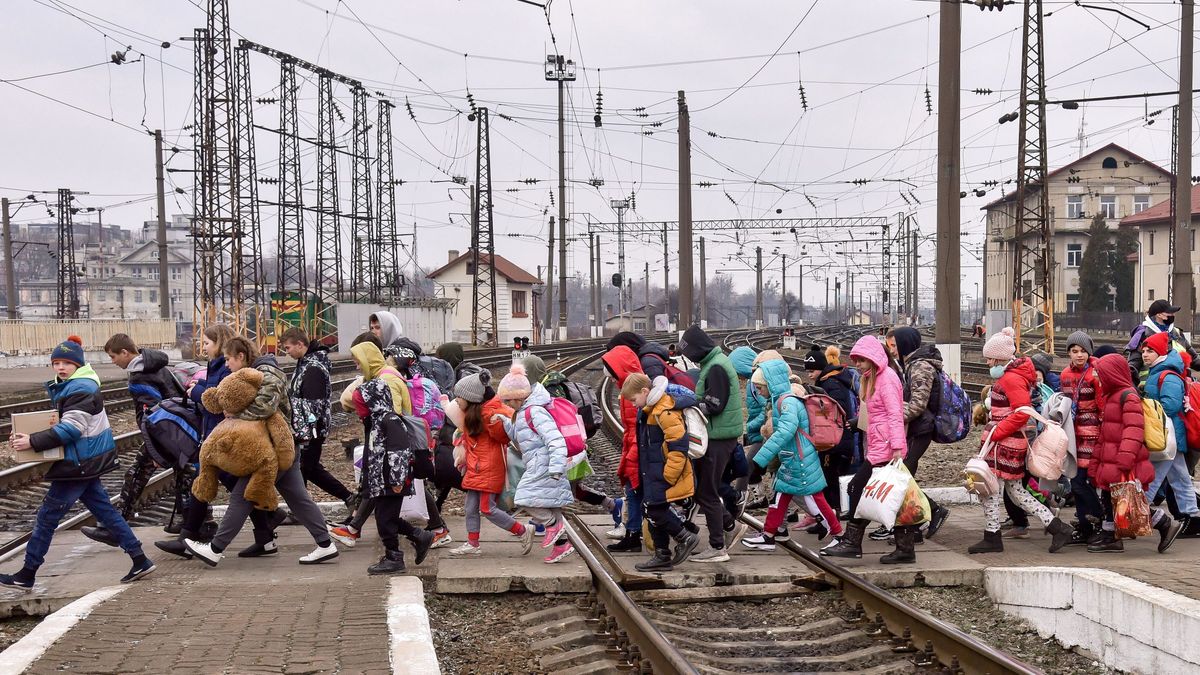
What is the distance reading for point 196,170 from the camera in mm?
37656

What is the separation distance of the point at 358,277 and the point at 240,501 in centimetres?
5696

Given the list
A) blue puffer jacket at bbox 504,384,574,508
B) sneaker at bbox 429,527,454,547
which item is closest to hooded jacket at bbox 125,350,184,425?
sneaker at bbox 429,527,454,547

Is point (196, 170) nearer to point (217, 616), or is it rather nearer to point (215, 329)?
point (215, 329)

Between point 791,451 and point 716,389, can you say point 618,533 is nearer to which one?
point 791,451

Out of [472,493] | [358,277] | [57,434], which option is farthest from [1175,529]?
[358,277]

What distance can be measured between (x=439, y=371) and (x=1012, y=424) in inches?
188

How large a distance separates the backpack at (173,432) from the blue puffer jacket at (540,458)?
8.48 ft

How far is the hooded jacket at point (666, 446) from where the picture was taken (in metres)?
8.08

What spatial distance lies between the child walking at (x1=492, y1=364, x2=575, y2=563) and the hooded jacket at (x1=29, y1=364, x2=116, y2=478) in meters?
2.62

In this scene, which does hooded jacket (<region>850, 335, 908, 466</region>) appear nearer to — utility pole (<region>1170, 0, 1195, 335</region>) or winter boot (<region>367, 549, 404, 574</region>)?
winter boot (<region>367, 549, 404, 574</region>)

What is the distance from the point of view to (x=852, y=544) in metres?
8.51

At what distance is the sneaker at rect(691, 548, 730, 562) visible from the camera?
8522 millimetres

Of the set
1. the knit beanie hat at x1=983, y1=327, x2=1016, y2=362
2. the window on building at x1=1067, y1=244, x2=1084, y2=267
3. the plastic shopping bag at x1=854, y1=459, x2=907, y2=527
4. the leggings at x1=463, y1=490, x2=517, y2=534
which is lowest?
the leggings at x1=463, y1=490, x2=517, y2=534

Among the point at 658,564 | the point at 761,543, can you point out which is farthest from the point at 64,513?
the point at 761,543
